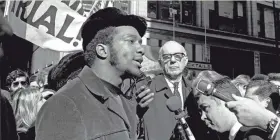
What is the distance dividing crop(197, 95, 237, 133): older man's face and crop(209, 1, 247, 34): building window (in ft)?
57.2

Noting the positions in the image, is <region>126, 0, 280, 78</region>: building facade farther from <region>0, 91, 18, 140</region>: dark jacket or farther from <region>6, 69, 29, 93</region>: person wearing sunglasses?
<region>0, 91, 18, 140</region>: dark jacket

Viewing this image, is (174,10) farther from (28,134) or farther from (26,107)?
(28,134)

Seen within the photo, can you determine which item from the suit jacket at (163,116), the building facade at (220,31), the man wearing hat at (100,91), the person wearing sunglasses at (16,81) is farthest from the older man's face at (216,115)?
the building facade at (220,31)

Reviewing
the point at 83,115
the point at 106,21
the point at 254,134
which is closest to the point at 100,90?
the point at 83,115

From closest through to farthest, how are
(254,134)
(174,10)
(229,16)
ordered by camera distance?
(254,134), (174,10), (229,16)

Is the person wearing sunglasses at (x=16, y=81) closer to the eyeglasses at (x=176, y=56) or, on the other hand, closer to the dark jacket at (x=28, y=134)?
the dark jacket at (x=28, y=134)

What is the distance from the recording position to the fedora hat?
2.30 meters

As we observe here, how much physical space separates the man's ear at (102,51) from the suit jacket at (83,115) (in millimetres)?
139

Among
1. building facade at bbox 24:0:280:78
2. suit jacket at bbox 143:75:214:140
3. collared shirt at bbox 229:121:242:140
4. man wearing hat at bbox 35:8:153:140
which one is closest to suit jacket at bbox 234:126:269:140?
collared shirt at bbox 229:121:242:140

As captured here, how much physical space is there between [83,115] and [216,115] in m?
1.81

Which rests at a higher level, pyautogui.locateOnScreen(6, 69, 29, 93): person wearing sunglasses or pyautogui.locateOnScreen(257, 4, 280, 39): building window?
pyautogui.locateOnScreen(257, 4, 280, 39): building window

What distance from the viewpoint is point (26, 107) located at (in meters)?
4.22

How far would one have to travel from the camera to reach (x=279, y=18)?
23.1 m

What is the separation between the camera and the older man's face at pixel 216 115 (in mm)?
3215
